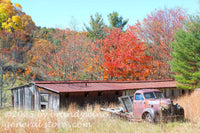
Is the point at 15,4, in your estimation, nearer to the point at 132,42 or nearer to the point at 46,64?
the point at 46,64

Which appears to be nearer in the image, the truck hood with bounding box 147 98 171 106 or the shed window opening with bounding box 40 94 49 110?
the truck hood with bounding box 147 98 171 106

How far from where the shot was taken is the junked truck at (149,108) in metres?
11.0

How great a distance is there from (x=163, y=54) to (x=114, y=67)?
7880 mm

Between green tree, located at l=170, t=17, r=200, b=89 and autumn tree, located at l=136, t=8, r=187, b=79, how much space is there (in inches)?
373

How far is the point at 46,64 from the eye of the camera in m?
32.5

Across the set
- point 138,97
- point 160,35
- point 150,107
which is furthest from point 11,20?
point 150,107

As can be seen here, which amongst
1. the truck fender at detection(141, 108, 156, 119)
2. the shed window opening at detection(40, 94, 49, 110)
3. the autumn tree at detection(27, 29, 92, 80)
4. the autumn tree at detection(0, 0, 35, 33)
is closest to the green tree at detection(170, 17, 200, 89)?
the truck fender at detection(141, 108, 156, 119)

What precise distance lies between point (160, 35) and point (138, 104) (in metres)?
22.4

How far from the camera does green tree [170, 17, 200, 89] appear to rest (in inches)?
829

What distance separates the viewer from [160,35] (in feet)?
107

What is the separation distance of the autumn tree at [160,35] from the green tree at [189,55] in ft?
31.1

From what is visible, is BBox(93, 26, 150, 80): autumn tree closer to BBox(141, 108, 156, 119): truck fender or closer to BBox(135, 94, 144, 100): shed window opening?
BBox(135, 94, 144, 100): shed window opening

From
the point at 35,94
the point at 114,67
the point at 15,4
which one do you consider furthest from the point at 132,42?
the point at 15,4

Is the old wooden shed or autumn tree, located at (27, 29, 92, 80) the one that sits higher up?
autumn tree, located at (27, 29, 92, 80)
